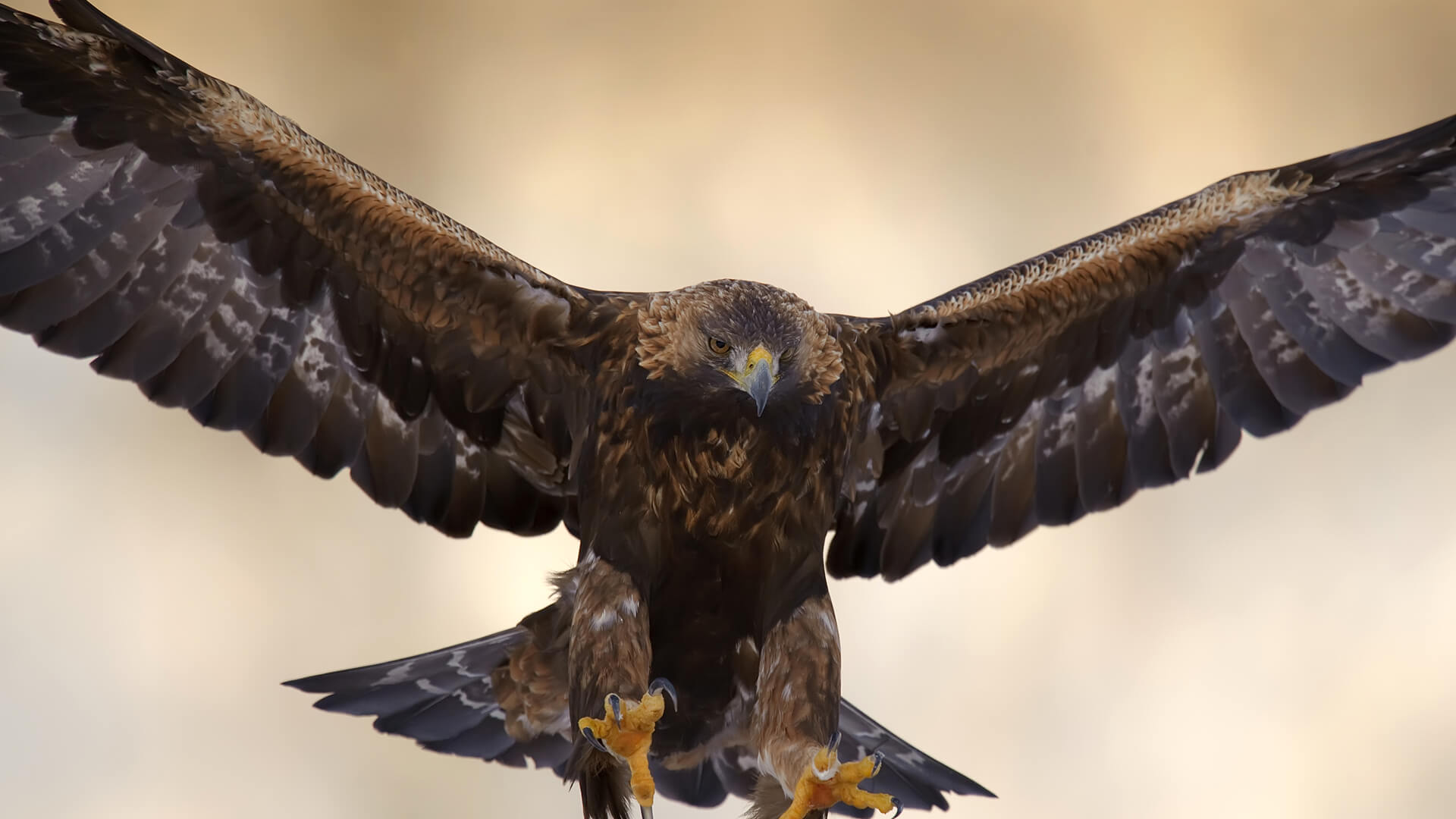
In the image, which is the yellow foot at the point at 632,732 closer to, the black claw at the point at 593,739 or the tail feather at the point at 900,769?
the black claw at the point at 593,739

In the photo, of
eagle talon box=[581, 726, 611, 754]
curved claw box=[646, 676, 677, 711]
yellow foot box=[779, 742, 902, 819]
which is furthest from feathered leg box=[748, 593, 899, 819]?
eagle talon box=[581, 726, 611, 754]

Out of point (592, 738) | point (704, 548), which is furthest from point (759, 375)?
point (592, 738)

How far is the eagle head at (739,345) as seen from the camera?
3.52 m

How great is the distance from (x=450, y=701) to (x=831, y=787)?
4.50 ft

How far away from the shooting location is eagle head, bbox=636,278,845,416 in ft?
11.5

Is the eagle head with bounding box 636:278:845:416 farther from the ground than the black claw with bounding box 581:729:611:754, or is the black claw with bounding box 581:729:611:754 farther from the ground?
the eagle head with bounding box 636:278:845:416

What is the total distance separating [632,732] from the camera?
3443mm

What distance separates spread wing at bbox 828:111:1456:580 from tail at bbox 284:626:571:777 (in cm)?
106

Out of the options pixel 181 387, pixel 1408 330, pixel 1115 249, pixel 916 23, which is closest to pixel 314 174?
pixel 181 387

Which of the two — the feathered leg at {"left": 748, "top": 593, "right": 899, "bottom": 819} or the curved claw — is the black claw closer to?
the curved claw

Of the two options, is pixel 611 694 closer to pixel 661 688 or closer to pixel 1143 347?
pixel 661 688

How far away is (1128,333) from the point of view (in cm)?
436

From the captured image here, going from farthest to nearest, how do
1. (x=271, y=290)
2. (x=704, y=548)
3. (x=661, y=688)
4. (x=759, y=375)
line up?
1. (x=271, y=290)
2. (x=704, y=548)
3. (x=661, y=688)
4. (x=759, y=375)

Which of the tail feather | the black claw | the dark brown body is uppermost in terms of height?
the dark brown body
